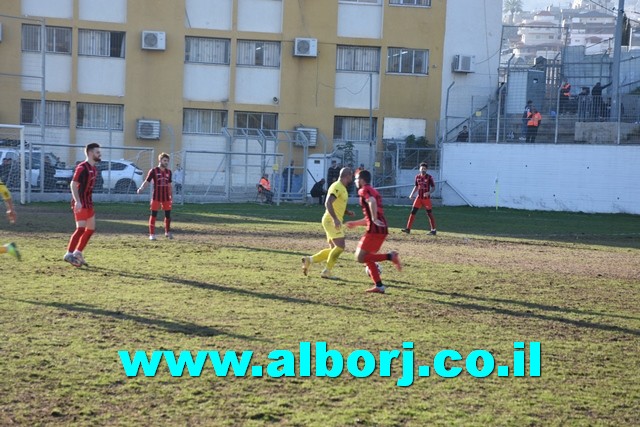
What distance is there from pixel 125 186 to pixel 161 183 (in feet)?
56.4

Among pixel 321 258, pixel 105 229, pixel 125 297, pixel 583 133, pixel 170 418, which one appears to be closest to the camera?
pixel 170 418

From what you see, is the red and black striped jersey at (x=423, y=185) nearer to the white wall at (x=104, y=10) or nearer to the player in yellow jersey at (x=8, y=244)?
the player in yellow jersey at (x=8, y=244)

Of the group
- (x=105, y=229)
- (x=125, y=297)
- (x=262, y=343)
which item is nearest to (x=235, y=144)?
(x=105, y=229)

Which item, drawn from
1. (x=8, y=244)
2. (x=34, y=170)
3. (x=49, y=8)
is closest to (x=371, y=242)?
(x=8, y=244)

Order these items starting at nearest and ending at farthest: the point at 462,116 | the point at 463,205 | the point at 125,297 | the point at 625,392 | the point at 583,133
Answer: the point at 625,392
the point at 125,297
the point at 583,133
the point at 463,205
the point at 462,116

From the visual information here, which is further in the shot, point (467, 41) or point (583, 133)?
point (467, 41)

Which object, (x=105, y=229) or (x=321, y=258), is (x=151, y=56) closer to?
(x=105, y=229)

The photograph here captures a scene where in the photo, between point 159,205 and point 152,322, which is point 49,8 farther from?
point 152,322

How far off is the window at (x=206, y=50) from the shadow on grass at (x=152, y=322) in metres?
35.4

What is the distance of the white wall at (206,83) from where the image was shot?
45.5 m

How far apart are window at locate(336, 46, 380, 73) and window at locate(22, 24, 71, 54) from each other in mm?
13340

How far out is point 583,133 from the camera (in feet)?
133

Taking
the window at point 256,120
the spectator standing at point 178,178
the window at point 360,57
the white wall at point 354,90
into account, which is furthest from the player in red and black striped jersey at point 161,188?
the window at point 360,57

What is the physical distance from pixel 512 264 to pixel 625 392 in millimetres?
9914
